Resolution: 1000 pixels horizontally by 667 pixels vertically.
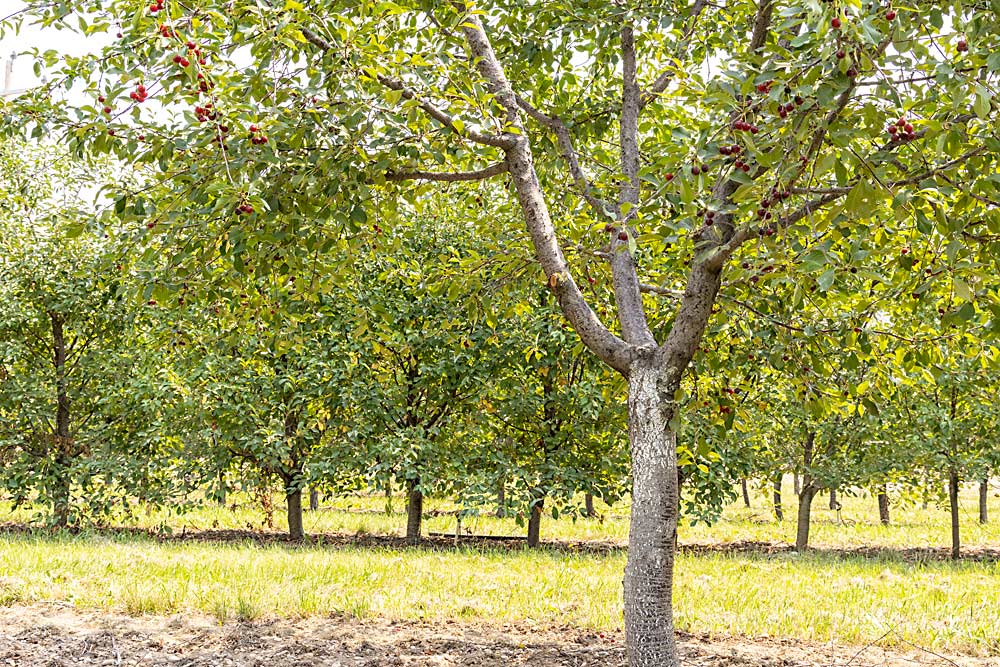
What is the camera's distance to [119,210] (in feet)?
11.0

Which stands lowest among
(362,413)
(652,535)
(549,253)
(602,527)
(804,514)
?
(602,527)

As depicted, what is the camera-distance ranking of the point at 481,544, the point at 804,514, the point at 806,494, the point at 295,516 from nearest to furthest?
the point at 481,544
the point at 295,516
the point at 806,494
the point at 804,514

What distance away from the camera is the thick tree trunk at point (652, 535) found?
374 cm

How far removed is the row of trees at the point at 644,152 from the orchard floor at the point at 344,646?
1147 mm

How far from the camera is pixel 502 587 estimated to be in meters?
6.62

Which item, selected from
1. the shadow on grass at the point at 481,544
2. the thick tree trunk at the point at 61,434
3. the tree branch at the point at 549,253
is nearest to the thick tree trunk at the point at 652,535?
the tree branch at the point at 549,253

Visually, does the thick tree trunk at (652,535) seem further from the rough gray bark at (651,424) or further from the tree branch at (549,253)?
the tree branch at (549,253)

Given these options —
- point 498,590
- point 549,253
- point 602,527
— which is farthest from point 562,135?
point 602,527

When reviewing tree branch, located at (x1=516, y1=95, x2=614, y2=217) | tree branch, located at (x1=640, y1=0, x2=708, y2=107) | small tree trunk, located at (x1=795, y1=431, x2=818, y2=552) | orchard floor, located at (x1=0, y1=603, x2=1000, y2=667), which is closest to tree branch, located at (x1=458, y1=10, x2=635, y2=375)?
tree branch, located at (x1=516, y1=95, x2=614, y2=217)

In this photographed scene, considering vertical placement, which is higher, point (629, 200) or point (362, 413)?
point (629, 200)

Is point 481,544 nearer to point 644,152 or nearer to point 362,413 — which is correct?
point 362,413

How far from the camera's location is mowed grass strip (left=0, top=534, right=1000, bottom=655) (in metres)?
5.36

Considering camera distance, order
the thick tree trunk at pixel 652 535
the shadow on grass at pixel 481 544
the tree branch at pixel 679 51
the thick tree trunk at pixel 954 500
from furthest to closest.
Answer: the thick tree trunk at pixel 954 500
the shadow on grass at pixel 481 544
the tree branch at pixel 679 51
the thick tree trunk at pixel 652 535

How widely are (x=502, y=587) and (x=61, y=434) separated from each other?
8276mm
